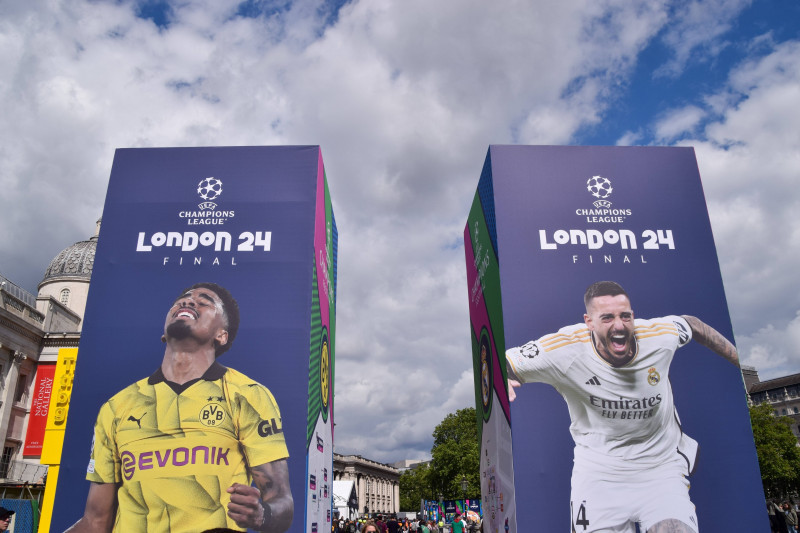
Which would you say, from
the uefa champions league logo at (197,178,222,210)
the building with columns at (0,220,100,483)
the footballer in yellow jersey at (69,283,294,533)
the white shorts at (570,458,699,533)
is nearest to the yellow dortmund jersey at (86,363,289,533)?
the footballer in yellow jersey at (69,283,294,533)

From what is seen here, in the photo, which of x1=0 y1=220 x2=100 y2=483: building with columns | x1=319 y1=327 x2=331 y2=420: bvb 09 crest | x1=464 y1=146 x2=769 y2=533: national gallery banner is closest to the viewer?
x1=464 y1=146 x2=769 y2=533: national gallery banner

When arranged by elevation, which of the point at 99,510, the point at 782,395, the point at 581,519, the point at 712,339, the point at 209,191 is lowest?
the point at 581,519

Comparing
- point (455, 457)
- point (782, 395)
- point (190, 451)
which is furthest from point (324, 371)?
point (782, 395)

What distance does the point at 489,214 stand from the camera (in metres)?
15.2

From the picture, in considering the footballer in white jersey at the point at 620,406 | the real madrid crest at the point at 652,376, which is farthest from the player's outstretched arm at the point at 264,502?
the real madrid crest at the point at 652,376

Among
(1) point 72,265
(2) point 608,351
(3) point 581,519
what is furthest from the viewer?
(1) point 72,265

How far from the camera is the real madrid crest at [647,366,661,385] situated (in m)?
13.1

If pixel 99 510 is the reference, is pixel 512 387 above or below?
above

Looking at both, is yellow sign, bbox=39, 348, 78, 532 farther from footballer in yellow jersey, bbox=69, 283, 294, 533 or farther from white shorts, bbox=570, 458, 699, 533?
white shorts, bbox=570, 458, 699, 533

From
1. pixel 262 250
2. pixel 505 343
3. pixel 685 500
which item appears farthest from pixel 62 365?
pixel 685 500

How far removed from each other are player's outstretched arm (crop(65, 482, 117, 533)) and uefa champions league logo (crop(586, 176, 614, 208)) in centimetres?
1295

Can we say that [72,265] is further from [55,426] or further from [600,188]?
[600,188]

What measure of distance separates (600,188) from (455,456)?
5255cm

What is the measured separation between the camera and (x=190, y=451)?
12.8 m
